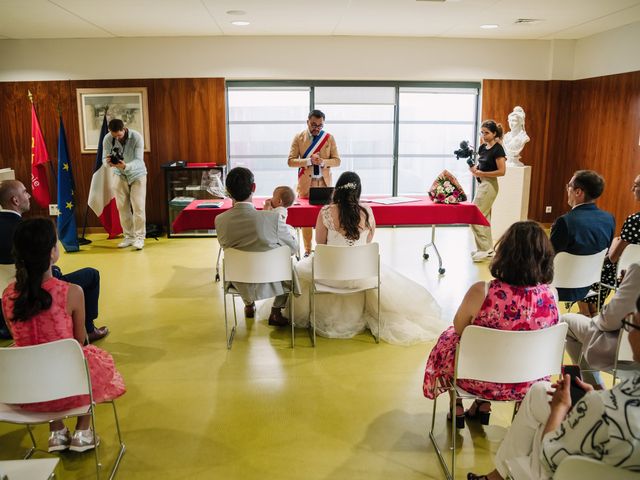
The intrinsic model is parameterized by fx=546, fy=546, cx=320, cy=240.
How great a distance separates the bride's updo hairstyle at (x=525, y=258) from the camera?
228cm

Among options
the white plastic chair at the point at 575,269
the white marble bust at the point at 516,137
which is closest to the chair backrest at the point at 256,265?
the white plastic chair at the point at 575,269

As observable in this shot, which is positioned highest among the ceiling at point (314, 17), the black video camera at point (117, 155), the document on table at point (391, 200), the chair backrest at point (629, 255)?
the ceiling at point (314, 17)

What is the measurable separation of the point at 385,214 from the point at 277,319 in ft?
4.74

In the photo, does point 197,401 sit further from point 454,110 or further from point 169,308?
point 454,110

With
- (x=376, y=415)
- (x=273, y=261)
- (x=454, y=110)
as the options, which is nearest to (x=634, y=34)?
(x=454, y=110)

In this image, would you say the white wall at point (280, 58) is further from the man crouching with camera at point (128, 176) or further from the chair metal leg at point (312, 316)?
the chair metal leg at point (312, 316)

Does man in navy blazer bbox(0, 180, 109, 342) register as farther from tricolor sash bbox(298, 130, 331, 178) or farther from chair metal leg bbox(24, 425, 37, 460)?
tricolor sash bbox(298, 130, 331, 178)

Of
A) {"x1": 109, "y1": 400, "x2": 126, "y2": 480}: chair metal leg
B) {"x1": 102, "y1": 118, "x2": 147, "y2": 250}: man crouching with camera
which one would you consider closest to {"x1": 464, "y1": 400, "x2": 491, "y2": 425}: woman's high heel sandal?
{"x1": 109, "y1": 400, "x2": 126, "y2": 480}: chair metal leg

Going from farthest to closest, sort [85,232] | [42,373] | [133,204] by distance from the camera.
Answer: [85,232]
[133,204]
[42,373]

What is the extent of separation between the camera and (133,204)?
7.11 m

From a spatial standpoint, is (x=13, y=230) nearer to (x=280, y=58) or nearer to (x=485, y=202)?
(x=485, y=202)

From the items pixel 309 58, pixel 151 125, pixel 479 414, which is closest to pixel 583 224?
pixel 479 414

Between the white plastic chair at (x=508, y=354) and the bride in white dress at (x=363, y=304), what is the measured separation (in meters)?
1.63

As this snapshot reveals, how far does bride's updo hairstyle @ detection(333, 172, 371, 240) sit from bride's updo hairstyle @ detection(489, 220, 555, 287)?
163 centimetres
